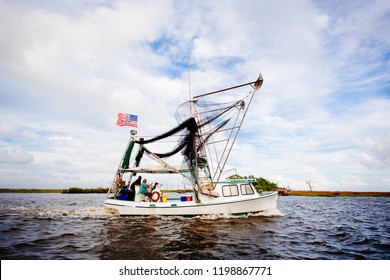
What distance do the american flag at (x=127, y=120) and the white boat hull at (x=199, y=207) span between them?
6.96 metres

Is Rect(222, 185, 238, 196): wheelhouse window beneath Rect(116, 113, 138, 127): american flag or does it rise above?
beneath

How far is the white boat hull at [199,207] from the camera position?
1889cm

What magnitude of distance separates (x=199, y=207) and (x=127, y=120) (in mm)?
10017

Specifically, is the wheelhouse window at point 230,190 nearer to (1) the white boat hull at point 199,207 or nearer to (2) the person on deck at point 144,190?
(1) the white boat hull at point 199,207

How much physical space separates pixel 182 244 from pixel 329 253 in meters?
6.89

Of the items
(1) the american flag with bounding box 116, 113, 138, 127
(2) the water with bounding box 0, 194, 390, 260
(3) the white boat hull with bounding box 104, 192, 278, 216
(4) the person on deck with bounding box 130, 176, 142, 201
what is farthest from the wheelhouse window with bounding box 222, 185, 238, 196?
(1) the american flag with bounding box 116, 113, 138, 127

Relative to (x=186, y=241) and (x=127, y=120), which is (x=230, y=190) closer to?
(x=186, y=241)

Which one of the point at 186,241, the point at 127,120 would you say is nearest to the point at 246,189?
the point at 186,241

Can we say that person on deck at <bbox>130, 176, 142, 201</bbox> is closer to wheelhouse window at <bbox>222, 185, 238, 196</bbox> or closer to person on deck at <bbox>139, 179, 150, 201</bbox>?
person on deck at <bbox>139, 179, 150, 201</bbox>

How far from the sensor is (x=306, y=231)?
1573cm

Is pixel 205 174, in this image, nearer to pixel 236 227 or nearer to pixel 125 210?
pixel 236 227

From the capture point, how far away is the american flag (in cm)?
2058

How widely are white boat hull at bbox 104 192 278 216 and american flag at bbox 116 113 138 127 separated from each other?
274 inches
